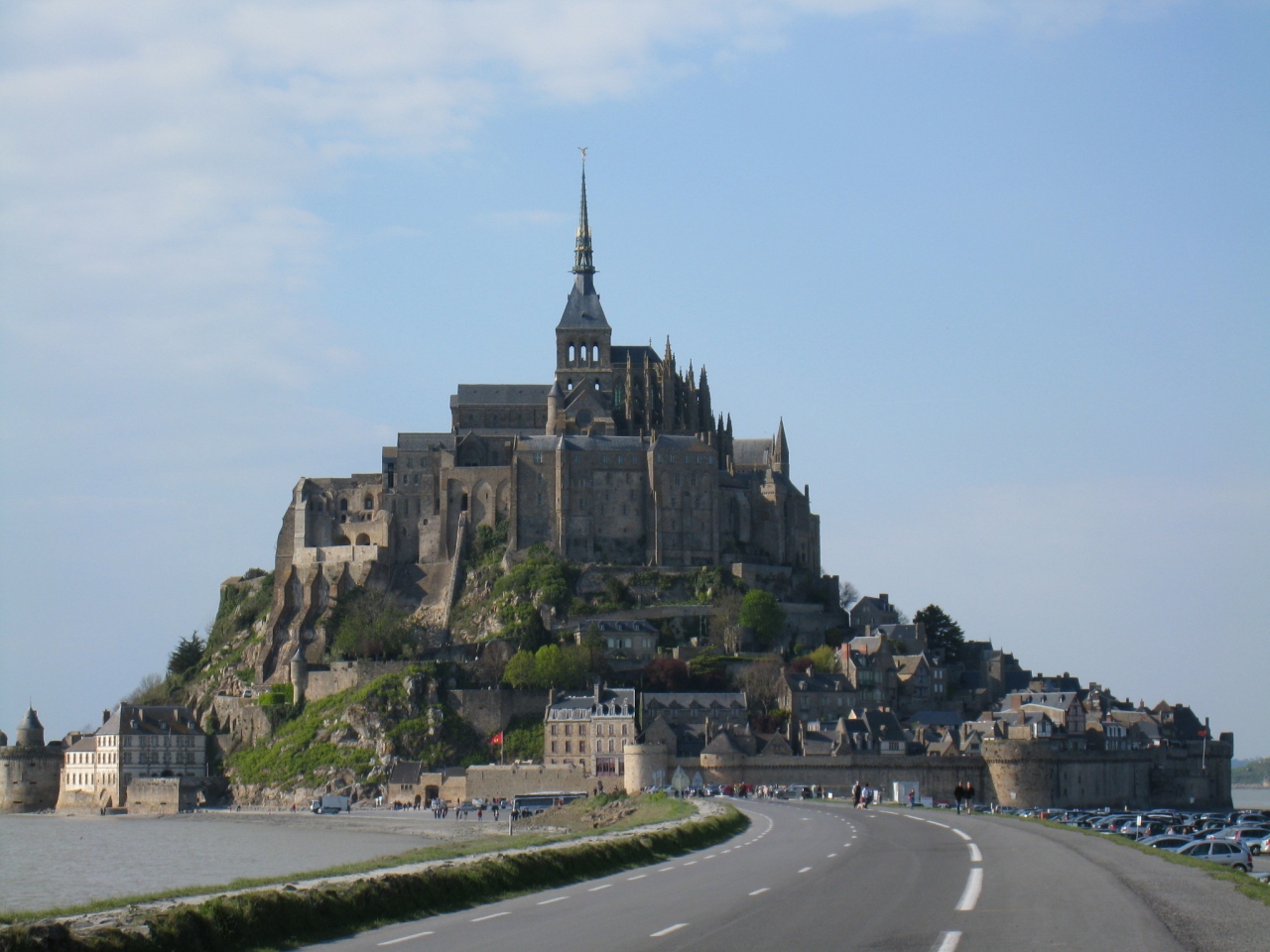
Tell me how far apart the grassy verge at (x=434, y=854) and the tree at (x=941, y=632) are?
127 ft

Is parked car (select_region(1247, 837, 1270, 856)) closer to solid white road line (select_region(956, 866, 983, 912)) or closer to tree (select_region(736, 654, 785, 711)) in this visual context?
solid white road line (select_region(956, 866, 983, 912))

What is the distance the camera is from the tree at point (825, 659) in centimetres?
10112

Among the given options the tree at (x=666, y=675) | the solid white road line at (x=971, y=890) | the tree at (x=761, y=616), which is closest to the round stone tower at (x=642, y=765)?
the tree at (x=666, y=675)

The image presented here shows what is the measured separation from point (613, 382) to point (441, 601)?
21.5 meters

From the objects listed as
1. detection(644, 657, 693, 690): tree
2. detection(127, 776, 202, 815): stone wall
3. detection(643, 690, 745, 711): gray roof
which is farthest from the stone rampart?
detection(127, 776, 202, 815): stone wall

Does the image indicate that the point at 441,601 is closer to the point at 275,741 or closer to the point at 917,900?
the point at 275,741

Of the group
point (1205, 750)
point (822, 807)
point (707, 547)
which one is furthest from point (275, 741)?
point (1205, 750)

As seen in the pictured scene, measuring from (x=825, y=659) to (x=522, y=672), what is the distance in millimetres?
19090

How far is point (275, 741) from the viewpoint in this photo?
98.4 metres

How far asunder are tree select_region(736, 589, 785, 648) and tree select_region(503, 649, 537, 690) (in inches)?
536

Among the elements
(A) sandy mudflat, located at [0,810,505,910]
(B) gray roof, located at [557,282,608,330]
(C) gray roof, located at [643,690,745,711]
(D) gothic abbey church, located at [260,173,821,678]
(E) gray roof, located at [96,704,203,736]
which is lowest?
(A) sandy mudflat, located at [0,810,505,910]

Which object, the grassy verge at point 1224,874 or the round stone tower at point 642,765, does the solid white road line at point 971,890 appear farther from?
the round stone tower at point 642,765

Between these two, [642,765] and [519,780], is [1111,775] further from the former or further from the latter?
[519,780]

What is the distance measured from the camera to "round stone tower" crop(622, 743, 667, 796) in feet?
276
